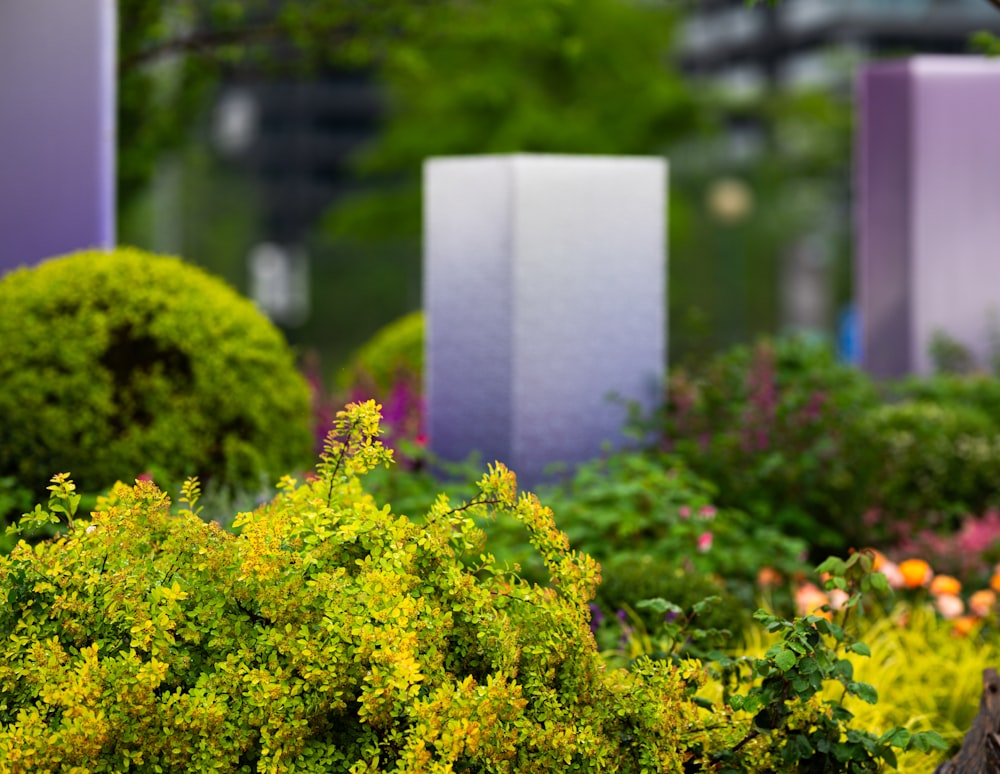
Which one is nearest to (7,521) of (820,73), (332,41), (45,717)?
(45,717)

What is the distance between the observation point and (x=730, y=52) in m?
44.5

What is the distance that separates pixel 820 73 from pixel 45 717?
3920 cm

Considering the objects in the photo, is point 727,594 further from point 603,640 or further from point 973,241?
point 973,241

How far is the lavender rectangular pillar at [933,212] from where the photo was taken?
1034 cm

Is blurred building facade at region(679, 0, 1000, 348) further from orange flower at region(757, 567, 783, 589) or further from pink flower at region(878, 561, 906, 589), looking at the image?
pink flower at region(878, 561, 906, 589)

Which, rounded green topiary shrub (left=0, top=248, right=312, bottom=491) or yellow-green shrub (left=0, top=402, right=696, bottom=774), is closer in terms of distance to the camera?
yellow-green shrub (left=0, top=402, right=696, bottom=774)

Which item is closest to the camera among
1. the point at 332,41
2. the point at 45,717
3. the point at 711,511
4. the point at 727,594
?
the point at 45,717

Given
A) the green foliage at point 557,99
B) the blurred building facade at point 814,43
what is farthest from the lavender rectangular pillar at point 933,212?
the blurred building facade at point 814,43

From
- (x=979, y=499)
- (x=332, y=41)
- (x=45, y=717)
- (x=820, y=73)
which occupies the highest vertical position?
(x=820, y=73)

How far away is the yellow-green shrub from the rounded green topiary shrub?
116 inches

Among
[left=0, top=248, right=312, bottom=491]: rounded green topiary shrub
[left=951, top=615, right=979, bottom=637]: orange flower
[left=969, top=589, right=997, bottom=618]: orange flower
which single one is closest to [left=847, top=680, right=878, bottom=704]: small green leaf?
[left=951, top=615, right=979, bottom=637]: orange flower

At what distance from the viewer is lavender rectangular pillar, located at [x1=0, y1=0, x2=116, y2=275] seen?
772 cm

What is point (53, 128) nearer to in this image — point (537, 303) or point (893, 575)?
point (537, 303)

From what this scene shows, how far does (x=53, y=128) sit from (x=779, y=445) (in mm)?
4194
